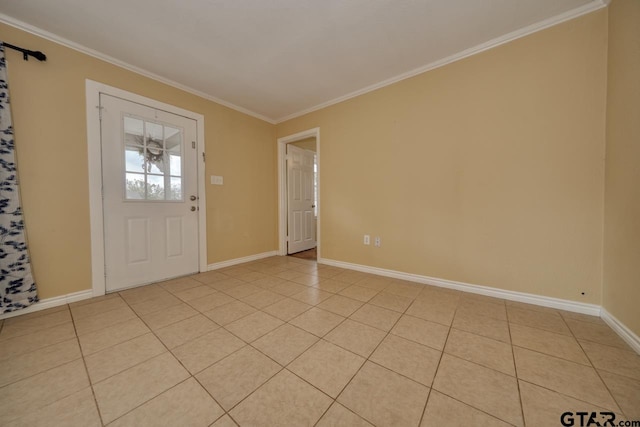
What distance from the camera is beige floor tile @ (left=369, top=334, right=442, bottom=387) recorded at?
1.19 m

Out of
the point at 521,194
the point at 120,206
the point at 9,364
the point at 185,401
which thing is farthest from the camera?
the point at 120,206

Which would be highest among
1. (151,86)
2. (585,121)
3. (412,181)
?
(151,86)

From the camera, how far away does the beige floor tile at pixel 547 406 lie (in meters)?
0.93

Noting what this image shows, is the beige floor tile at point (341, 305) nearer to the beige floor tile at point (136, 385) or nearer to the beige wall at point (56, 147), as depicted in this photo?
the beige floor tile at point (136, 385)

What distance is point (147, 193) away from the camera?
2539mm

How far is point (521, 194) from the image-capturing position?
78.3 inches

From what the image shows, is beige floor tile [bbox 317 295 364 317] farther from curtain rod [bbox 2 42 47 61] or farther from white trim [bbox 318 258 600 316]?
curtain rod [bbox 2 42 47 61]

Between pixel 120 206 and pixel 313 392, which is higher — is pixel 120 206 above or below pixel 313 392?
above

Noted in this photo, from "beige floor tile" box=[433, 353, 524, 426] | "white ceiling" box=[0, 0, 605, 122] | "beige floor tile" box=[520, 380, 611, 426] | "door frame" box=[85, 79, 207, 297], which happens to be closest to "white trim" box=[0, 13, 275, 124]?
"white ceiling" box=[0, 0, 605, 122]

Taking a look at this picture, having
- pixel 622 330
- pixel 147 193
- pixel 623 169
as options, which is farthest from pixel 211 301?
pixel 623 169

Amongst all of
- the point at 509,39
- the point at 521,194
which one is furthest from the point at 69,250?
the point at 509,39

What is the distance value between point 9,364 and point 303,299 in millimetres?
1861

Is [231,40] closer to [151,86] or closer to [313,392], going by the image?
[151,86]

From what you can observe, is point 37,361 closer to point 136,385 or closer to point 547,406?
point 136,385
